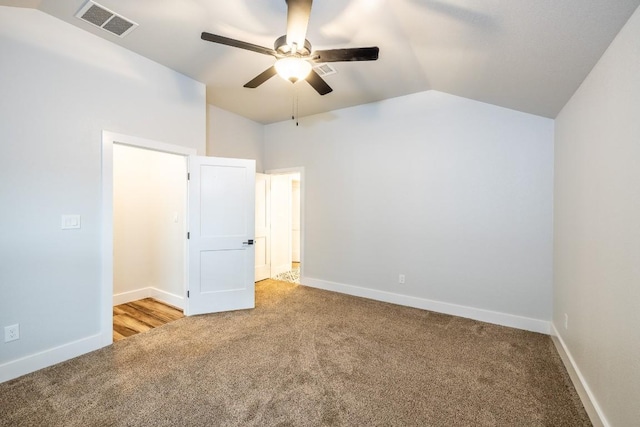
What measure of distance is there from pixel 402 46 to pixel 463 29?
0.60 m

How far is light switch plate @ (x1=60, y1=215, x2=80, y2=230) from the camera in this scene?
95.8 inches

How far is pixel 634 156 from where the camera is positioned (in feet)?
4.73

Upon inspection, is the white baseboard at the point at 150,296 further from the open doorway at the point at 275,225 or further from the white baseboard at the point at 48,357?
the open doorway at the point at 275,225

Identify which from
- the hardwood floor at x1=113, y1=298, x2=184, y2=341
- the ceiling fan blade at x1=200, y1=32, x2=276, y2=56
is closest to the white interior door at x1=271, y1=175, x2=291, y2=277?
the hardwood floor at x1=113, y1=298, x2=184, y2=341

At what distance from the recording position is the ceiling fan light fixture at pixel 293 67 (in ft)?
6.65

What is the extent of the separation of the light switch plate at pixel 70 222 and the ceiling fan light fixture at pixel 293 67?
2.27m

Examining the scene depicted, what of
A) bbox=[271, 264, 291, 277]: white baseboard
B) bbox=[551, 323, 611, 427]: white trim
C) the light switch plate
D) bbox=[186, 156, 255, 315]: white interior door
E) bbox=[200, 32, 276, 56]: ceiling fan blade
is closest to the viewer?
bbox=[551, 323, 611, 427]: white trim

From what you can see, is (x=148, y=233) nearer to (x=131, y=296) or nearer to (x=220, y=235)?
(x=131, y=296)

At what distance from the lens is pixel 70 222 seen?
2471 mm

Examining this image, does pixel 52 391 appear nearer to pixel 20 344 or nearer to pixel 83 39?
pixel 20 344

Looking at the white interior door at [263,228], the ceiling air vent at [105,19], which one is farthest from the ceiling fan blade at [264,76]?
the white interior door at [263,228]

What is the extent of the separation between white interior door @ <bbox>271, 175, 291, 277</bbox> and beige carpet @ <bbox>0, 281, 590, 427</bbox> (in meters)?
2.34

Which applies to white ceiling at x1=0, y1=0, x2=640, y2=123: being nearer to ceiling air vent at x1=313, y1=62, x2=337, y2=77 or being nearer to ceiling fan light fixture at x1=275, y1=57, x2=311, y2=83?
ceiling air vent at x1=313, y1=62, x2=337, y2=77

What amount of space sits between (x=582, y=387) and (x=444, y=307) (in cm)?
166
